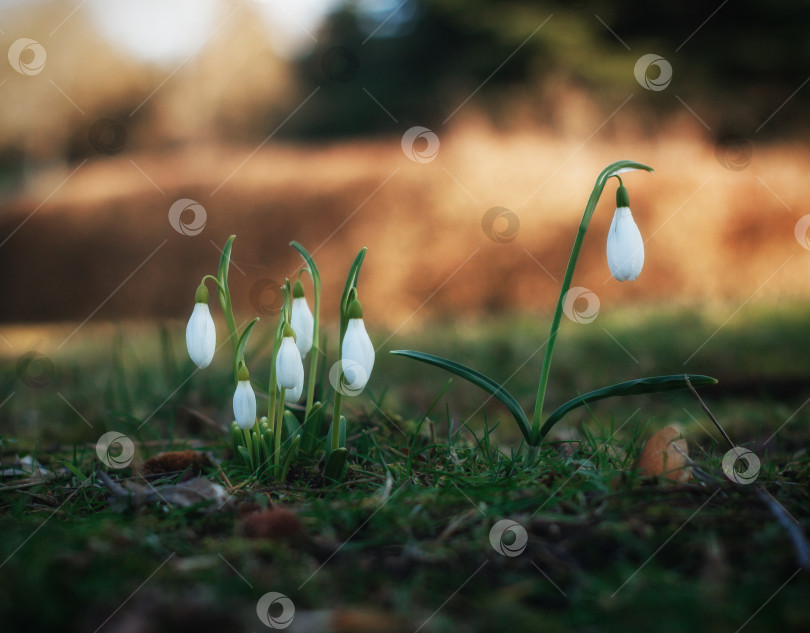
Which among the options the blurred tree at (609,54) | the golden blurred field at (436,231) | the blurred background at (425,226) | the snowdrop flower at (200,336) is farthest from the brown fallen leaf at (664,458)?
the blurred tree at (609,54)

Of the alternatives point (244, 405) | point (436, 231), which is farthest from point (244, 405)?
point (436, 231)

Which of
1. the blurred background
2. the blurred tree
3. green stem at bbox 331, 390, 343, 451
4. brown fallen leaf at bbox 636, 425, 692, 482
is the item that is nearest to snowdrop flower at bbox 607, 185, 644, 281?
brown fallen leaf at bbox 636, 425, 692, 482

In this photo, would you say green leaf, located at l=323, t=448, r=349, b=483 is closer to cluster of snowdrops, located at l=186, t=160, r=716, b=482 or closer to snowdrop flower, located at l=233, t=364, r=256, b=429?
cluster of snowdrops, located at l=186, t=160, r=716, b=482

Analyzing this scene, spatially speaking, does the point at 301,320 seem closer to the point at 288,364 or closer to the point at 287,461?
the point at 288,364

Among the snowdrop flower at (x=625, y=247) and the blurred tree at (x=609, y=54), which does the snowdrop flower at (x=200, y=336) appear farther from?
the blurred tree at (x=609, y=54)

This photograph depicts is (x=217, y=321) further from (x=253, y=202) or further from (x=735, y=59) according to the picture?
(x=735, y=59)

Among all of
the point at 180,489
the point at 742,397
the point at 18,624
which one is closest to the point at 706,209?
the point at 742,397
